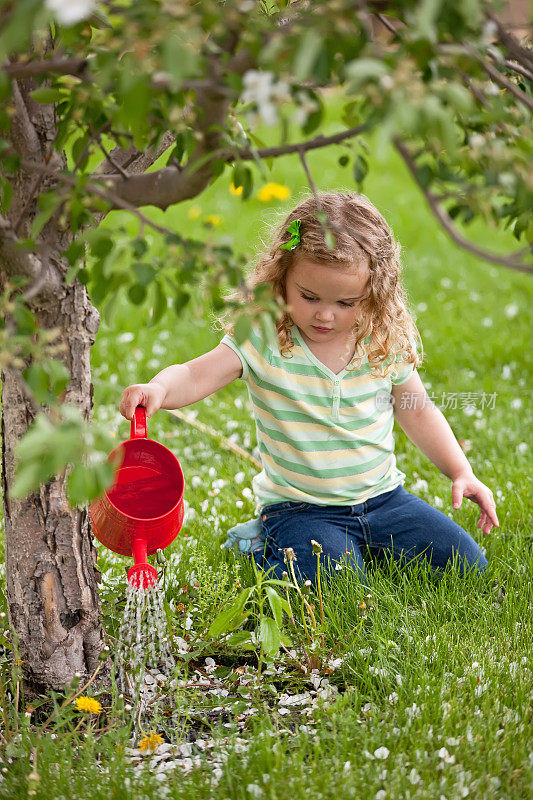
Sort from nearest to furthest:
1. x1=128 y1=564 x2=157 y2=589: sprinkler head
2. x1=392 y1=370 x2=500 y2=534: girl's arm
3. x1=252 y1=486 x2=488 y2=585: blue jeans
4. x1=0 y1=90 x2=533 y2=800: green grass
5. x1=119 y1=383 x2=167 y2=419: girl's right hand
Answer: x1=0 y1=90 x2=533 y2=800: green grass → x1=128 y1=564 x2=157 y2=589: sprinkler head → x1=119 y1=383 x2=167 y2=419: girl's right hand → x1=252 y1=486 x2=488 y2=585: blue jeans → x1=392 y1=370 x2=500 y2=534: girl's arm

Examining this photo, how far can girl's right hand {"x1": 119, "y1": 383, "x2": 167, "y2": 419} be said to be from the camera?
217 centimetres

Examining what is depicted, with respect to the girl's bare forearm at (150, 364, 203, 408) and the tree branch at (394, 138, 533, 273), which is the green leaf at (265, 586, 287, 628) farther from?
the tree branch at (394, 138, 533, 273)

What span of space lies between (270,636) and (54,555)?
55 cm

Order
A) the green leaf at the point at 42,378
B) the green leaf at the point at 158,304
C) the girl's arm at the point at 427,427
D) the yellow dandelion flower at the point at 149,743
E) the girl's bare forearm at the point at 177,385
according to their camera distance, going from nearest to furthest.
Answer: the green leaf at the point at 42,378 < the green leaf at the point at 158,304 < the yellow dandelion flower at the point at 149,743 < the girl's bare forearm at the point at 177,385 < the girl's arm at the point at 427,427

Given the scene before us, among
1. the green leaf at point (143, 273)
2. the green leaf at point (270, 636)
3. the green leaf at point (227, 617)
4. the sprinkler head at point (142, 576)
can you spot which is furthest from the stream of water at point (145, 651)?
the green leaf at point (143, 273)

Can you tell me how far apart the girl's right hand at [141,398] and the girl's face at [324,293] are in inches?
20.9

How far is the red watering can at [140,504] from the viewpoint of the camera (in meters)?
2.11

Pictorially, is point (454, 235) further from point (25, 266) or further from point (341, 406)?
point (341, 406)

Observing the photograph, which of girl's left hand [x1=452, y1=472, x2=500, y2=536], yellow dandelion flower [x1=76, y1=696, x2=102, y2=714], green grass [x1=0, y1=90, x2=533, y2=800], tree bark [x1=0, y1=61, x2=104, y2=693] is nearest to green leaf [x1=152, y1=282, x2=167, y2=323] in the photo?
green grass [x1=0, y1=90, x2=533, y2=800]

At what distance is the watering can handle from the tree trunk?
0.13m

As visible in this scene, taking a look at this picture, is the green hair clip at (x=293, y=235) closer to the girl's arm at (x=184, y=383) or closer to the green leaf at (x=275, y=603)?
the girl's arm at (x=184, y=383)

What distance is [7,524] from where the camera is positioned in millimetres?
2080

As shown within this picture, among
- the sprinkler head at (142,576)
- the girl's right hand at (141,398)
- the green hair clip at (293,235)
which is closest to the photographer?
the sprinkler head at (142,576)

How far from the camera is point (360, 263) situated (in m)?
2.52
